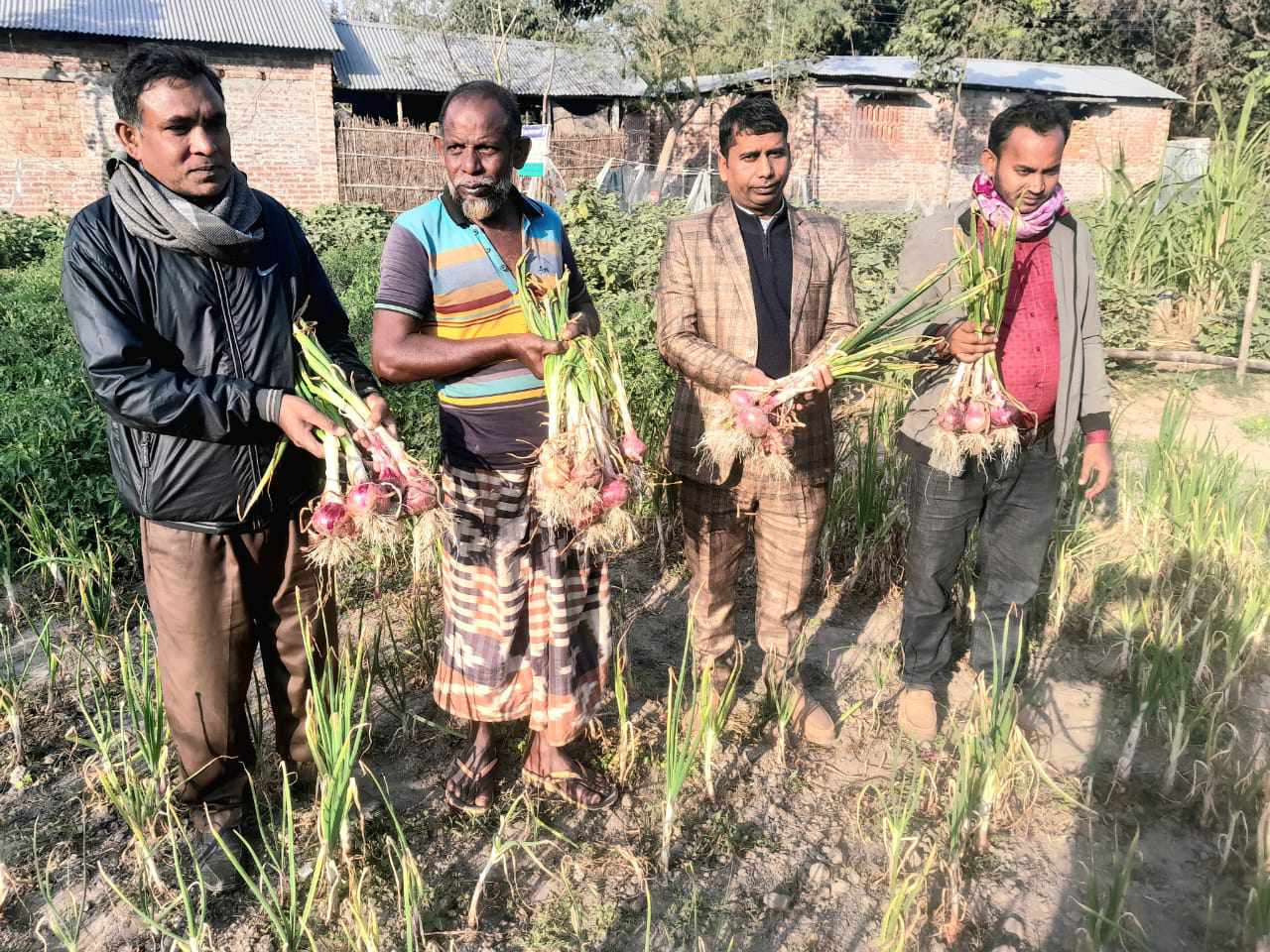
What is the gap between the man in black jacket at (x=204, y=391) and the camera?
1.77m

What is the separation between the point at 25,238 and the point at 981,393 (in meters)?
13.5

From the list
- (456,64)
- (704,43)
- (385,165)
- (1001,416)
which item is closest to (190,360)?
(1001,416)

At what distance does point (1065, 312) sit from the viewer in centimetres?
254

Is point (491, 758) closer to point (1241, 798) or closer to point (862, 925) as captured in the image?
point (862, 925)

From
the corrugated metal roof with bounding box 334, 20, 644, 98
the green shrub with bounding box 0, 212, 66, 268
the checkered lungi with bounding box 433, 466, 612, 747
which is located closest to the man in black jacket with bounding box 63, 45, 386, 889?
the checkered lungi with bounding box 433, 466, 612, 747

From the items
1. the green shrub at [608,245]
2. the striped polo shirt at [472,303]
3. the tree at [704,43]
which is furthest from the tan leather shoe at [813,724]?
the tree at [704,43]

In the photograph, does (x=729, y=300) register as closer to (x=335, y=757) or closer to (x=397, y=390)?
(x=335, y=757)

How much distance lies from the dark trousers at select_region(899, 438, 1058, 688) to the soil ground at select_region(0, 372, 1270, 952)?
240 mm

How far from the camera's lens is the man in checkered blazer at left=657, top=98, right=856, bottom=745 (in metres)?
2.43

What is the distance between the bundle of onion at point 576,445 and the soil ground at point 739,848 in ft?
2.55

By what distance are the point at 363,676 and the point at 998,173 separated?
8.10 ft

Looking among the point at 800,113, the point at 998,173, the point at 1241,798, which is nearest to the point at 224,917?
the point at 1241,798

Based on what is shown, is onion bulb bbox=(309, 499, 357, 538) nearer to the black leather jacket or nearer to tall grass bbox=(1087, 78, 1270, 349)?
the black leather jacket

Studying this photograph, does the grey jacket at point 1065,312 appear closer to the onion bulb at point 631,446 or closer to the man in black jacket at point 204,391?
the onion bulb at point 631,446
